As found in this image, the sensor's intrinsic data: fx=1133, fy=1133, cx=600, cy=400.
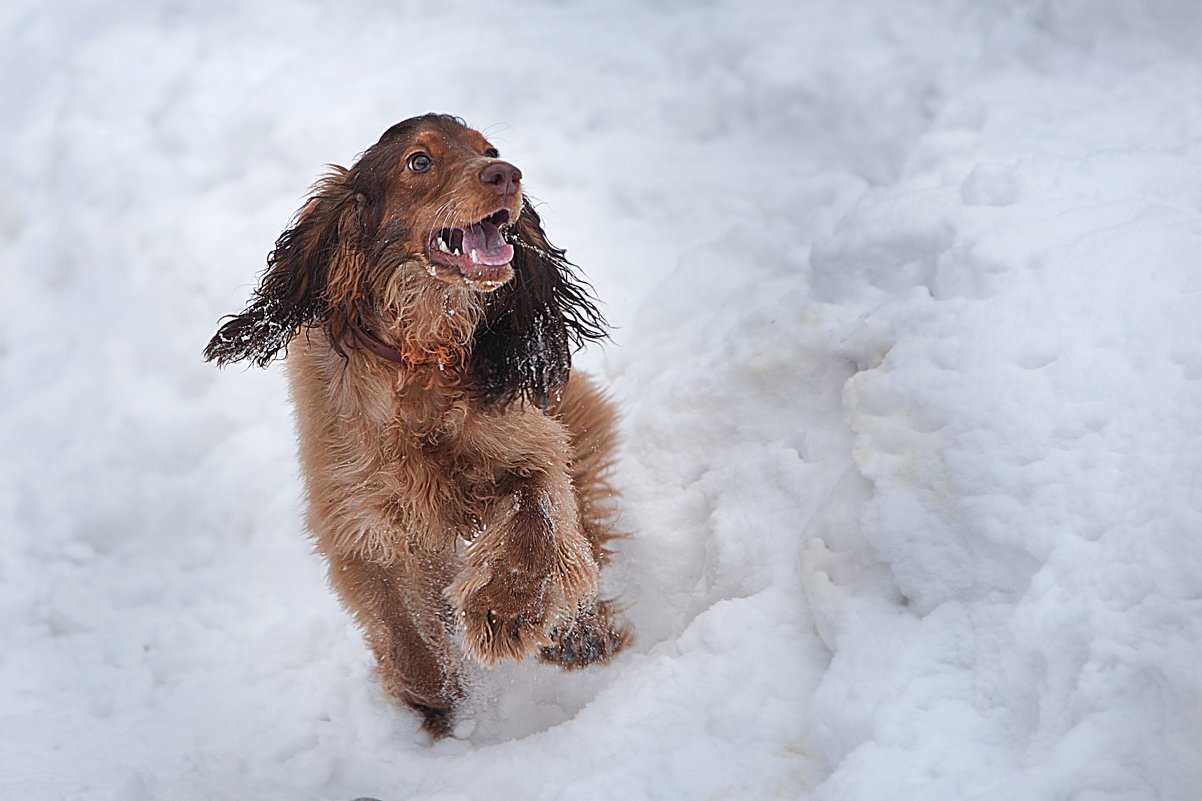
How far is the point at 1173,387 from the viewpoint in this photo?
2617mm

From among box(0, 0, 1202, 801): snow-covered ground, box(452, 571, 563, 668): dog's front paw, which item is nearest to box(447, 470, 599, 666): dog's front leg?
box(452, 571, 563, 668): dog's front paw

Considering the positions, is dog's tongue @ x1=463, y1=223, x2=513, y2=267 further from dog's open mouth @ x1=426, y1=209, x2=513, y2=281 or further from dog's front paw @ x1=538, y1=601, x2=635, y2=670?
dog's front paw @ x1=538, y1=601, x2=635, y2=670

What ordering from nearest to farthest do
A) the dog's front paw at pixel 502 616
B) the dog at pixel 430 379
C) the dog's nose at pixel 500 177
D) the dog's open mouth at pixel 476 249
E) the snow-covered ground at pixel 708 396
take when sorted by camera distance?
the snow-covered ground at pixel 708 396, the dog's nose at pixel 500 177, the dog's open mouth at pixel 476 249, the dog at pixel 430 379, the dog's front paw at pixel 502 616

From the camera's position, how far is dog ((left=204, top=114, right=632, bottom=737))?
9.87 feet

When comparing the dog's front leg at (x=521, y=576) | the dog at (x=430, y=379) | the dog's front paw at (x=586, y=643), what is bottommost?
the dog's front paw at (x=586, y=643)

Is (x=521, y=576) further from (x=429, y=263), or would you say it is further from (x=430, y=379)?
(x=429, y=263)

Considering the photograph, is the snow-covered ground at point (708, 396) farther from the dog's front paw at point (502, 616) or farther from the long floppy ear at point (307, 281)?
the long floppy ear at point (307, 281)

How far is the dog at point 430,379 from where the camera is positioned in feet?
9.87

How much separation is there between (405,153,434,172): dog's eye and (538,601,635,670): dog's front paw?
1507mm

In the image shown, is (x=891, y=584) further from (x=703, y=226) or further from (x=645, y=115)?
(x=645, y=115)

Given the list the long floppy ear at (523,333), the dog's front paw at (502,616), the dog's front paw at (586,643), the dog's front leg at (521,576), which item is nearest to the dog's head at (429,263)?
the long floppy ear at (523,333)

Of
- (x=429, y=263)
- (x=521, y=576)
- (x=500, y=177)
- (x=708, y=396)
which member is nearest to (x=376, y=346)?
(x=429, y=263)

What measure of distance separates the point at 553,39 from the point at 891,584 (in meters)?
3.88

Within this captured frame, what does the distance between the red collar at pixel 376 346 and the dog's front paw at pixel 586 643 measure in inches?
42.8
